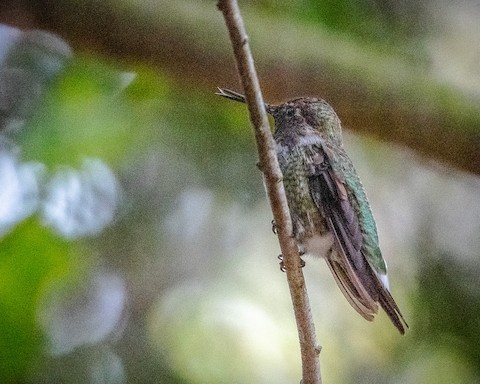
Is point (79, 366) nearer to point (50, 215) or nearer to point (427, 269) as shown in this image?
point (50, 215)

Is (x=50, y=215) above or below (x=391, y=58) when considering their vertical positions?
below

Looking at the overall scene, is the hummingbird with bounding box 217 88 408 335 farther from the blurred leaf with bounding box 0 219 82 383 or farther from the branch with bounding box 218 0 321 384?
the blurred leaf with bounding box 0 219 82 383

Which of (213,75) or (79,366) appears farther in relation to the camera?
(79,366)

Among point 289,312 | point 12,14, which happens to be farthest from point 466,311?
point 12,14

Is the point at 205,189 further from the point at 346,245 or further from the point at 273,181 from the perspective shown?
the point at 273,181

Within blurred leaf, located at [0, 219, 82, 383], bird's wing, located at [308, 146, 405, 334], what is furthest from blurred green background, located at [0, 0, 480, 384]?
bird's wing, located at [308, 146, 405, 334]

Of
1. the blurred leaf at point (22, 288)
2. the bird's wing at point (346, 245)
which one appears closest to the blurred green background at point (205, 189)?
the blurred leaf at point (22, 288)
